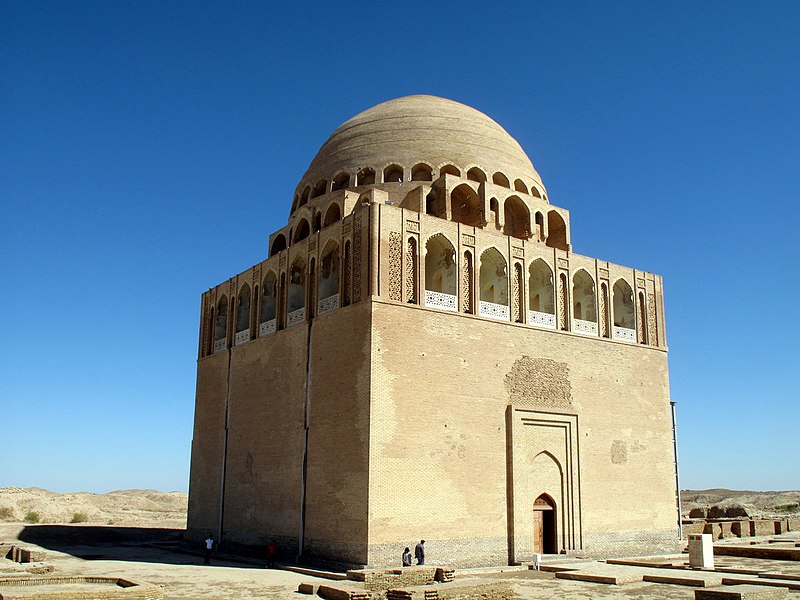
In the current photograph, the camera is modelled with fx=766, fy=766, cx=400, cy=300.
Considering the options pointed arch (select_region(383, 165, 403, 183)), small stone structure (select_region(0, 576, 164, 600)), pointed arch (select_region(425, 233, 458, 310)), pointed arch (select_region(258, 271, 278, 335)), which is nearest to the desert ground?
small stone structure (select_region(0, 576, 164, 600))

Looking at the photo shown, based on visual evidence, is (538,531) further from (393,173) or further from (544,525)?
(393,173)

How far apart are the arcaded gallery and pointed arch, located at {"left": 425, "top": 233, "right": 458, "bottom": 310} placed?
0.06 meters

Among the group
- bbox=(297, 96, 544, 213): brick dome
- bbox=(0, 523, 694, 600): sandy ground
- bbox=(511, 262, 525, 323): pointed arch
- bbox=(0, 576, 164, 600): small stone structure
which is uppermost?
bbox=(297, 96, 544, 213): brick dome

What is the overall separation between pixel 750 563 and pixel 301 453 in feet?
36.0

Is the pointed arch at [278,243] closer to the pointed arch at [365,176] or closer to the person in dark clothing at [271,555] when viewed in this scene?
the pointed arch at [365,176]

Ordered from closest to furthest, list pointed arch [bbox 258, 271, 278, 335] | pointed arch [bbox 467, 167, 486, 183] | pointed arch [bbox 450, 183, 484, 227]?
pointed arch [bbox 258, 271, 278, 335] → pointed arch [bbox 450, 183, 484, 227] → pointed arch [bbox 467, 167, 486, 183]

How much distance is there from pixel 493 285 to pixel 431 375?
3.74m

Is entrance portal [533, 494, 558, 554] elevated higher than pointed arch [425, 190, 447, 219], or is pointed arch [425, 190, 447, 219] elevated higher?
pointed arch [425, 190, 447, 219]

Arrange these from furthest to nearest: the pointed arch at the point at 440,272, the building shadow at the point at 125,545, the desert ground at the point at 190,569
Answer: the building shadow at the point at 125,545, the pointed arch at the point at 440,272, the desert ground at the point at 190,569

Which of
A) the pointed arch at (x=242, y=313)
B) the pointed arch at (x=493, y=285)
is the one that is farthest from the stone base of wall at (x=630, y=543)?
the pointed arch at (x=242, y=313)

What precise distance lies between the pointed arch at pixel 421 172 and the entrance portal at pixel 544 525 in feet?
30.4

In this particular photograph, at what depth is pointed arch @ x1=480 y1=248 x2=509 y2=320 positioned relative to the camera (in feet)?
59.6

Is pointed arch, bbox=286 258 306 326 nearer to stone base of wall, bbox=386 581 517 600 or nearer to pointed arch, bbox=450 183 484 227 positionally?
pointed arch, bbox=450 183 484 227

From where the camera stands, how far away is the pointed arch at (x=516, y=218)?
21469 mm
